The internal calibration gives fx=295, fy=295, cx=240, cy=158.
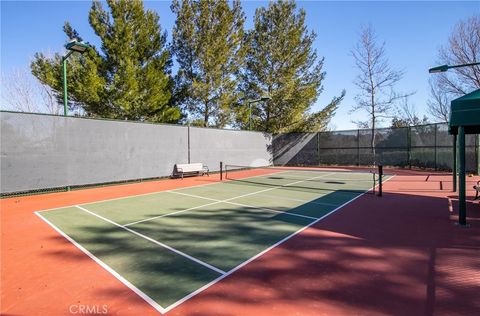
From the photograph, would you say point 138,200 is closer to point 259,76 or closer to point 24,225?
point 24,225

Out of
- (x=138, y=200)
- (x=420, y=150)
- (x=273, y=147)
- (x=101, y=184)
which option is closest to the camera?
(x=138, y=200)

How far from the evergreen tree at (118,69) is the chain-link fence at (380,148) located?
11719mm

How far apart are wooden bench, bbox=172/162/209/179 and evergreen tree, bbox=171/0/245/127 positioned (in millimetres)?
8080

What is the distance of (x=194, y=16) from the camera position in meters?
24.0

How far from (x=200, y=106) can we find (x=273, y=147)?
7.45 metres

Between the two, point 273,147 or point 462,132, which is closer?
point 462,132

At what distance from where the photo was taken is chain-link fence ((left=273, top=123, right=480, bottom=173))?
62.3 feet

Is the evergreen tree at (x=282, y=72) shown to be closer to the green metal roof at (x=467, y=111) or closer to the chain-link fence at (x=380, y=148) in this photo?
the chain-link fence at (x=380, y=148)

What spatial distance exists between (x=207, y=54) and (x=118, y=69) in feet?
22.7

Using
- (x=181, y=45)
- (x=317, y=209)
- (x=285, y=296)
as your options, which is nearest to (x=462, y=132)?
(x=317, y=209)

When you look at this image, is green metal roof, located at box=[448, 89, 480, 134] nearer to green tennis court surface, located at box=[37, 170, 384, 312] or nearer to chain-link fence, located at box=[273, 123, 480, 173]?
green tennis court surface, located at box=[37, 170, 384, 312]

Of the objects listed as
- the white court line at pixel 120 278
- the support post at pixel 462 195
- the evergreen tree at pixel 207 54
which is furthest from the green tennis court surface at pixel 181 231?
the evergreen tree at pixel 207 54

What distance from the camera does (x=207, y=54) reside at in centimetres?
2367

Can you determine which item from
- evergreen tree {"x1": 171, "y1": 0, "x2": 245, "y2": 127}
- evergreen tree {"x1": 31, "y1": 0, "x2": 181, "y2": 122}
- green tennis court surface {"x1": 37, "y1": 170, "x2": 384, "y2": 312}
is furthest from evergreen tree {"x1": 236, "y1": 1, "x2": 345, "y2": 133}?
green tennis court surface {"x1": 37, "y1": 170, "x2": 384, "y2": 312}
